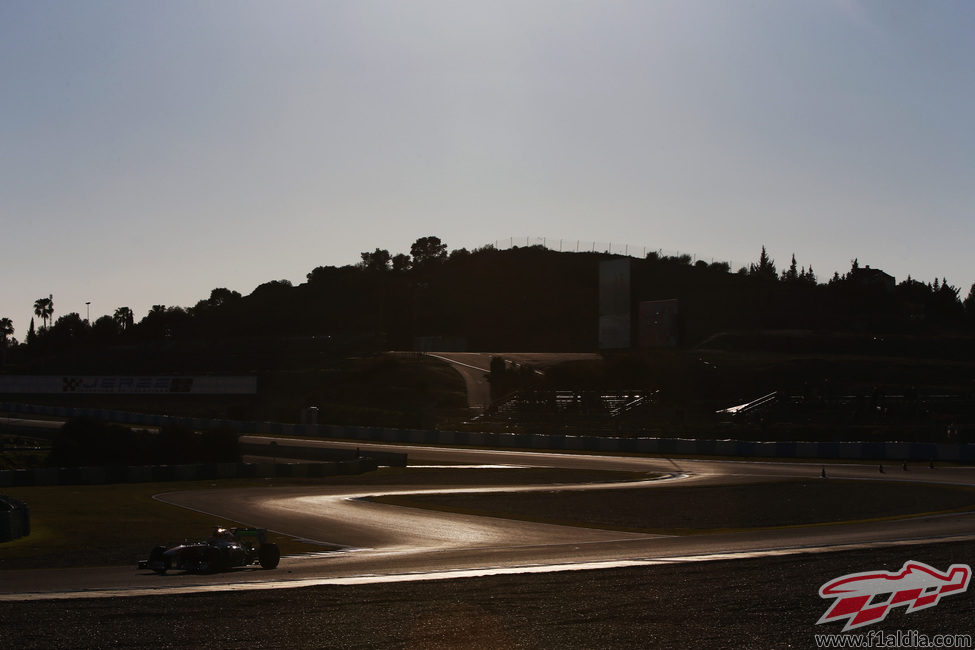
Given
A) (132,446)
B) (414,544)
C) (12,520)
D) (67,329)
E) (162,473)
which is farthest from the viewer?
(67,329)

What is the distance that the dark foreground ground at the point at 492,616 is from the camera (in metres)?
12.8

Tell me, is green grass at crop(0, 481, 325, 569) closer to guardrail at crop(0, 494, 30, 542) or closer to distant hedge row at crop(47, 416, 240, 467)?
guardrail at crop(0, 494, 30, 542)

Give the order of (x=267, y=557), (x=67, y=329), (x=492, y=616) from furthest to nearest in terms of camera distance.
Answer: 1. (x=67, y=329)
2. (x=267, y=557)
3. (x=492, y=616)

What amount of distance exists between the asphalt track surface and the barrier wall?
41.1 ft

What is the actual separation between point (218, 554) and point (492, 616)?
7657mm

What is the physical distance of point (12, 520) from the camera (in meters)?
25.7

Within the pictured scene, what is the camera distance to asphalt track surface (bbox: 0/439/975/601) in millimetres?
18203

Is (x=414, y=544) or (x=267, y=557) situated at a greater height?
(x=267, y=557)

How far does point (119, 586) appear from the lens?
17.6 m

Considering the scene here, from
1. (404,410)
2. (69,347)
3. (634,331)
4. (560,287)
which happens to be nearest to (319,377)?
(404,410)

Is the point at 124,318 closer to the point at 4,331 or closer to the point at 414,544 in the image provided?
the point at 4,331

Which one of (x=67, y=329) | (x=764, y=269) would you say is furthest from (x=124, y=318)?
(x=764, y=269)

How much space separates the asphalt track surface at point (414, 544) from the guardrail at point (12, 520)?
632cm

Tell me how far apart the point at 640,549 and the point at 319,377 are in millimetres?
89518
